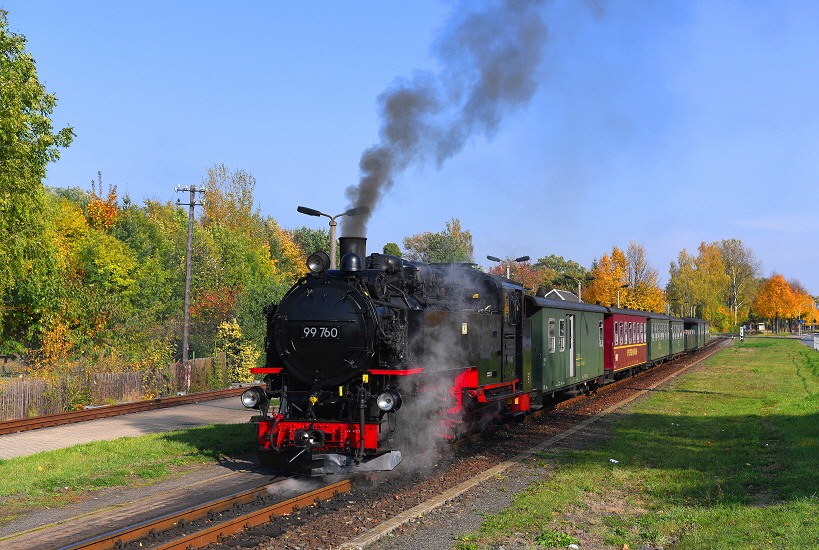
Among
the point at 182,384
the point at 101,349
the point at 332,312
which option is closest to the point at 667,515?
the point at 332,312

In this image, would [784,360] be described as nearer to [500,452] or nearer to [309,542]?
[500,452]

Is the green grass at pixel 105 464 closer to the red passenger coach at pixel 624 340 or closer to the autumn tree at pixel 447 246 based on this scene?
the red passenger coach at pixel 624 340

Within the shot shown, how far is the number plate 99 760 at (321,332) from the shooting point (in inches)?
393

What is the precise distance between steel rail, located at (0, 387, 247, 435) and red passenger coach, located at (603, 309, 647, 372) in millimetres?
13358

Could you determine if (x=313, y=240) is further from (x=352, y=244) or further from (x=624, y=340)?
(x=352, y=244)

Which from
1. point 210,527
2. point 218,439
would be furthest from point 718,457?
point 218,439

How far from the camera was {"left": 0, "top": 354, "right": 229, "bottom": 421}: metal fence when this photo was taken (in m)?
17.8

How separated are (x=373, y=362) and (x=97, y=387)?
46.0 ft

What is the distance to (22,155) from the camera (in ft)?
62.6

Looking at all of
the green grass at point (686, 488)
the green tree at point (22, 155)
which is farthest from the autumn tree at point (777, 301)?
the green tree at point (22, 155)

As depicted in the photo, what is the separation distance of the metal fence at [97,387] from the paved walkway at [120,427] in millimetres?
2368

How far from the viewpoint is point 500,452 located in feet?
40.5

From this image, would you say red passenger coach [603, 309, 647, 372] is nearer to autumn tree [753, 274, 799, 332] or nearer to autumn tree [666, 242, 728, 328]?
autumn tree [666, 242, 728, 328]

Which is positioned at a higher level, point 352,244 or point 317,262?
point 352,244
